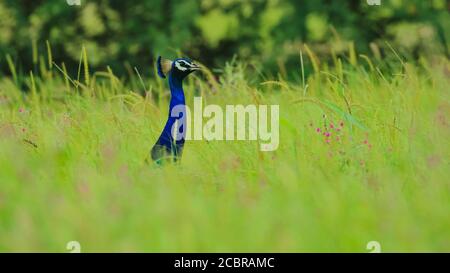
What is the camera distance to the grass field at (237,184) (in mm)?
3299

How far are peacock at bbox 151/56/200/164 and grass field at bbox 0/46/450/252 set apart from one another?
9 cm

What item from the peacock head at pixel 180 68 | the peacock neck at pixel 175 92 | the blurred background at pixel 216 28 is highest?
the blurred background at pixel 216 28

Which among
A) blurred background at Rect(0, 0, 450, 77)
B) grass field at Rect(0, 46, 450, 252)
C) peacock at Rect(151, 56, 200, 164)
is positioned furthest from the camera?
blurred background at Rect(0, 0, 450, 77)

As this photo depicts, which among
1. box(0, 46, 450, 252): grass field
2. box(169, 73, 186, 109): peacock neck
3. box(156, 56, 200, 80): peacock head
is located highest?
box(156, 56, 200, 80): peacock head

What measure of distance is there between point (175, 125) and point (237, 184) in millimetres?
433

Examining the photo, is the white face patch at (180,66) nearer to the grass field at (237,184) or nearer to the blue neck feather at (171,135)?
the blue neck feather at (171,135)

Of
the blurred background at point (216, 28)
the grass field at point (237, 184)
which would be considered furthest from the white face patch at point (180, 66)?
the blurred background at point (216, 28)

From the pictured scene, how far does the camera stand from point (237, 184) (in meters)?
3.82

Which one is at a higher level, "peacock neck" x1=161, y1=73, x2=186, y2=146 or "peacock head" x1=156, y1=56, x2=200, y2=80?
"peacock head" x1=156, y1=56, x2=200, y2=80

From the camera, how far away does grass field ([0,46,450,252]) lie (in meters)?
3.30

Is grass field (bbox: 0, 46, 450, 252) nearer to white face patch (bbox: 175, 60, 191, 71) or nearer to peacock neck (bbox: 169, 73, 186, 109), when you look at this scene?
peacock neck (bbox: 169, 73, 186, 109)

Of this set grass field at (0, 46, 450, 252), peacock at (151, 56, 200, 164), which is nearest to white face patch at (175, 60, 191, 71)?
peacock at (151, 56, 200, 164)

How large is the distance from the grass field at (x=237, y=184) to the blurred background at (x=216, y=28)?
2600 millimetres

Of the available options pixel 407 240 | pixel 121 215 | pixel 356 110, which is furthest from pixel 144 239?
pixel 356 110
